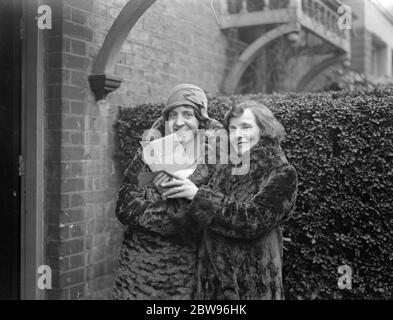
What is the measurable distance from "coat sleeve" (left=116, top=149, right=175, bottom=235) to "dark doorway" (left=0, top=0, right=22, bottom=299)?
133cm

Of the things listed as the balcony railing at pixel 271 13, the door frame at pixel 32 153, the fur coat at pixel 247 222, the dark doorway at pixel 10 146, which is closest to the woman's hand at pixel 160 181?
the fur coat at pixel 247 222

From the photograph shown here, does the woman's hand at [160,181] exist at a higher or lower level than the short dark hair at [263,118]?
lower

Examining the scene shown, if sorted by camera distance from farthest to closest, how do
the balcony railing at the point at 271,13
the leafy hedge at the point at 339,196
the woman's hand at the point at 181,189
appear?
the balcony railing at the point at 271,13, the leafy hedge at the point at 339,196, the woman's hand at the point at 181,189

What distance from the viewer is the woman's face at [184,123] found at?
2.29 meters

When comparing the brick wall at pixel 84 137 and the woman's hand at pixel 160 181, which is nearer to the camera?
the woman's hand at pixel 160 181

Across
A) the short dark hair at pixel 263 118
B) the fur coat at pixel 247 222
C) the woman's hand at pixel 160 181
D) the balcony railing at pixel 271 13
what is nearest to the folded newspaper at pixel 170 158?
the woman's hand at pixel 160 181

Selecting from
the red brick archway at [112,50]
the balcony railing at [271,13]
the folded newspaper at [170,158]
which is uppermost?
the balcony railing at [271,13]

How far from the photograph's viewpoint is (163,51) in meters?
4.35

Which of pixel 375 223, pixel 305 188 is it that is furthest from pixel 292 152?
pixel 375 223

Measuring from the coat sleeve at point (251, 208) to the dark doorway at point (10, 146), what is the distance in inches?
68.7

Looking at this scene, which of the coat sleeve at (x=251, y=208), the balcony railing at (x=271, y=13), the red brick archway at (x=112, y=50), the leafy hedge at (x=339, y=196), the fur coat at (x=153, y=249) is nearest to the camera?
the coat sleeve at (x=251, y=208)

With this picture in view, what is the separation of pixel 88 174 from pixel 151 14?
1511 millimetres

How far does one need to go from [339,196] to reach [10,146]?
2199 mm

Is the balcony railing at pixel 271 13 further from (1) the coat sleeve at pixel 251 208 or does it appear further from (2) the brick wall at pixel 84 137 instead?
(1) the coat sleeve at pixel 251 208
